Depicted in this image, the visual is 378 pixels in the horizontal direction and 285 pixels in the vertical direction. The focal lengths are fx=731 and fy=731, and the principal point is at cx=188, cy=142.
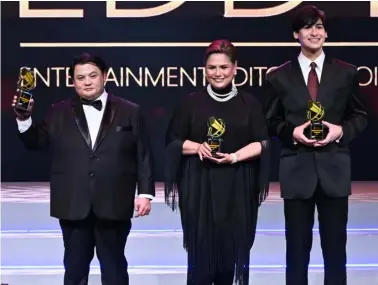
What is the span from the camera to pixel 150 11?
6043 mm

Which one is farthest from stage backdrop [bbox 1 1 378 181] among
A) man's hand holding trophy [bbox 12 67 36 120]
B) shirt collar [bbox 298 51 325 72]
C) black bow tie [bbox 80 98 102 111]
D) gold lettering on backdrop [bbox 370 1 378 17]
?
man's hand holding trophy [bbox 12 67 36 120]

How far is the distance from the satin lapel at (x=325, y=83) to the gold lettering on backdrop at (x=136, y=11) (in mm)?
3010

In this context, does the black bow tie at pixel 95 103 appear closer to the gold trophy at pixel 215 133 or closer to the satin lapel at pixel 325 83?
the gold trophy at pixel 215 133

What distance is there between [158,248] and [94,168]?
1212 millimetres

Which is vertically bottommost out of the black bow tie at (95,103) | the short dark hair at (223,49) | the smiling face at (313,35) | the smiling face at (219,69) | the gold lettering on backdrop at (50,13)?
the black bow tie at (95,103)

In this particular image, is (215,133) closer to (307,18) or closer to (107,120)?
(107,120)

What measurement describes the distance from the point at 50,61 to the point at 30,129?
9.81ft

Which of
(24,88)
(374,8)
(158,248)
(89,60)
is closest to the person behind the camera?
(24,88)

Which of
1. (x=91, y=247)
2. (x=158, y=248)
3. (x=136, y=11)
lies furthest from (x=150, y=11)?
(x=91, y=247)

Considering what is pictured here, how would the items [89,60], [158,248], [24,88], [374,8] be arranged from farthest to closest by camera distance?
[374,8] < [158,248] < [89,60] < [24,88]

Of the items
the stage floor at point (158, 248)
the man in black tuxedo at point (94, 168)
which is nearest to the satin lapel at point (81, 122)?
the man in black tuxedo at point (94, 168)

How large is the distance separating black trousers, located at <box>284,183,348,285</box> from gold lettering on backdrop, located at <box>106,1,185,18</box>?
3181 mm

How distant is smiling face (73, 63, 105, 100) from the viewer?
3.15 meters

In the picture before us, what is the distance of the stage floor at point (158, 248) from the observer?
13.3 ft
